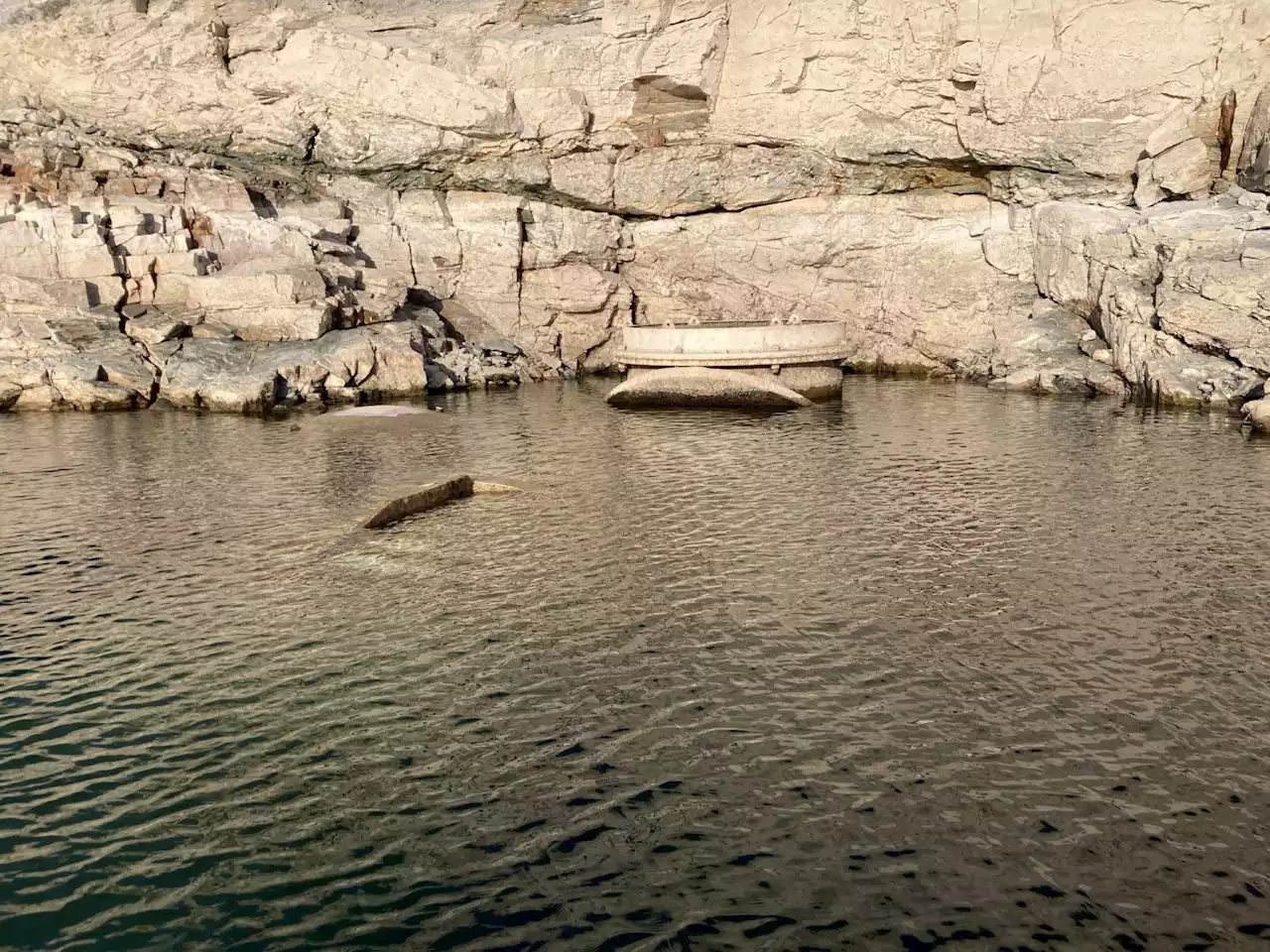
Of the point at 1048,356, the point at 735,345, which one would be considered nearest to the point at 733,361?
the point at 735,345

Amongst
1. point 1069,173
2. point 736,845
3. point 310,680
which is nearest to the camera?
point 736,845

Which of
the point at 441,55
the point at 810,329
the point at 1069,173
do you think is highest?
the point at 441,55

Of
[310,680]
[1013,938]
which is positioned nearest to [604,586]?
[310,680]

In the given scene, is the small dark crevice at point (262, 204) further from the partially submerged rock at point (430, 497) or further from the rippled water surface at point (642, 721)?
the partially submerged rock at point (430, 497)

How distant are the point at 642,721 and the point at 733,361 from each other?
1077 inches

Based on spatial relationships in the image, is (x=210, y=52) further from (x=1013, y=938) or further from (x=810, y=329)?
(x=1013, y=938)

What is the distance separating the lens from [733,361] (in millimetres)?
37125

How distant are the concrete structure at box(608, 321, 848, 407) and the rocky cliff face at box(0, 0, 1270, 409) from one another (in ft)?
31.7

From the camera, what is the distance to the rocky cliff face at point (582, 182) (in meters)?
40.2

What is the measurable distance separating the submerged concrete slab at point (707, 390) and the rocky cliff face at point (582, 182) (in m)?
9.87

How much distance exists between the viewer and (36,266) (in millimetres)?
40188

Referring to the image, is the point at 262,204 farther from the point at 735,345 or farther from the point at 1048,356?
the point at 1048,356

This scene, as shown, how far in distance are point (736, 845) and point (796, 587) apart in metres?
7.13

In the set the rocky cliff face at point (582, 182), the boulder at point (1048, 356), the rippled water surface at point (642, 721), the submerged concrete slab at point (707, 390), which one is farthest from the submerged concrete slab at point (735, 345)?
the rippled water surface at point (642, 721)
